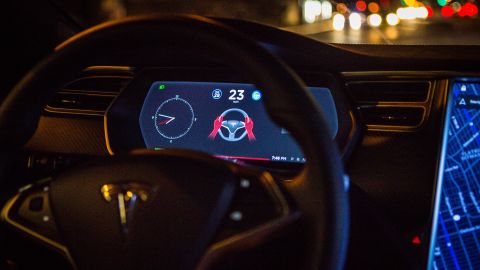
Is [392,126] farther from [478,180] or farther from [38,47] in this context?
[38,47]

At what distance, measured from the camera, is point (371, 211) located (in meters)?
1.55

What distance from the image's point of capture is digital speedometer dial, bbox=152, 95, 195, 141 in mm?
2541

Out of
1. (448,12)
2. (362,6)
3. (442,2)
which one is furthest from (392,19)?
(442,2)

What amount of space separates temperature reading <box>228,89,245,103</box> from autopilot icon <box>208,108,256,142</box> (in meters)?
0.04

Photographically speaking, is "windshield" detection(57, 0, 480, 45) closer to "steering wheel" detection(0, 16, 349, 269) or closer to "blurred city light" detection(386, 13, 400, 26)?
"blurred city light" detection(386, 13, 400, 26)

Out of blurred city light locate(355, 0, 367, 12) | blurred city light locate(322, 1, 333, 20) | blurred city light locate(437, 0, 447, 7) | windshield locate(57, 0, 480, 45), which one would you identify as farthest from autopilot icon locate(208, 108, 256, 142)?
blurred city light locate(437, 0, 447, 7)

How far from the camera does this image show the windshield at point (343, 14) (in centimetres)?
600

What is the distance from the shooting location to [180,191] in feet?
4.07

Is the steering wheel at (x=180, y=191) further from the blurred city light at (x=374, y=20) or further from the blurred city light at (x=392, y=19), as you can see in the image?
the blurred city light at (x=392, y=19)

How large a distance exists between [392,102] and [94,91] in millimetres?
1342

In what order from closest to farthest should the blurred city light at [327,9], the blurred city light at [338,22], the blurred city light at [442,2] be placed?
the blurred city light at [338,22], the blurred city light at [327,9], the blurred city light at [442,2]

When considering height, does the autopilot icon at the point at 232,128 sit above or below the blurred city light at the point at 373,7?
below

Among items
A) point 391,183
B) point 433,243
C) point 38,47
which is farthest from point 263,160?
point 38,47

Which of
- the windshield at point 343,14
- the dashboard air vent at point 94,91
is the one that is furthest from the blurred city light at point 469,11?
the dashboard air vent at point 94,91
